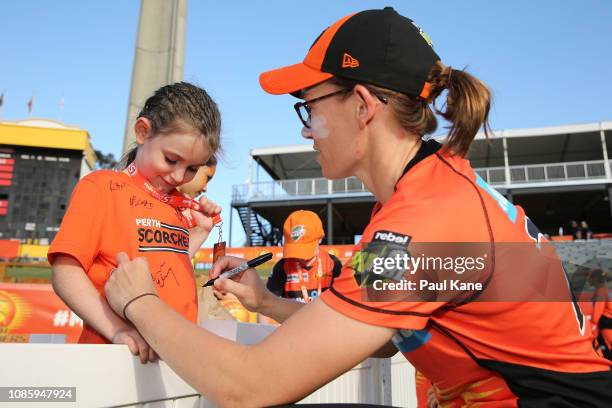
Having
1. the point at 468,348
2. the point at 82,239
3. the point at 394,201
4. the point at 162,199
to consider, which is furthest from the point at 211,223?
the point at 468,348

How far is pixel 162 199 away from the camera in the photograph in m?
2.01

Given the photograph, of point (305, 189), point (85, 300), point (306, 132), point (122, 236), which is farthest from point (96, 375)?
point (305, 189)

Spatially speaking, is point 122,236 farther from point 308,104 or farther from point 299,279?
point 299,279

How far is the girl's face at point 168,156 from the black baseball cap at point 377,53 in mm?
705

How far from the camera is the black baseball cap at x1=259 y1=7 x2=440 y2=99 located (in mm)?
1410

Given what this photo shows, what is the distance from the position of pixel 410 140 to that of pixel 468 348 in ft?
2.23

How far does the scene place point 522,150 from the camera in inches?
1150

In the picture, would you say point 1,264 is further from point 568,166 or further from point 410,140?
point 568,166

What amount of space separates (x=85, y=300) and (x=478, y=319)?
119 cm

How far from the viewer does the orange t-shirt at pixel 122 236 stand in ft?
5.21

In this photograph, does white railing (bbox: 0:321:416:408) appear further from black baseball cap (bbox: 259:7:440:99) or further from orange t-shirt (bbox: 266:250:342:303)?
orange t-shirt (bbox: 266:250:342:303)

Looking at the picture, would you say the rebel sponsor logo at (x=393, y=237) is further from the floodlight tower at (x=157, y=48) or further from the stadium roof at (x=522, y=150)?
the stadium roof at (x=522, y=150)
